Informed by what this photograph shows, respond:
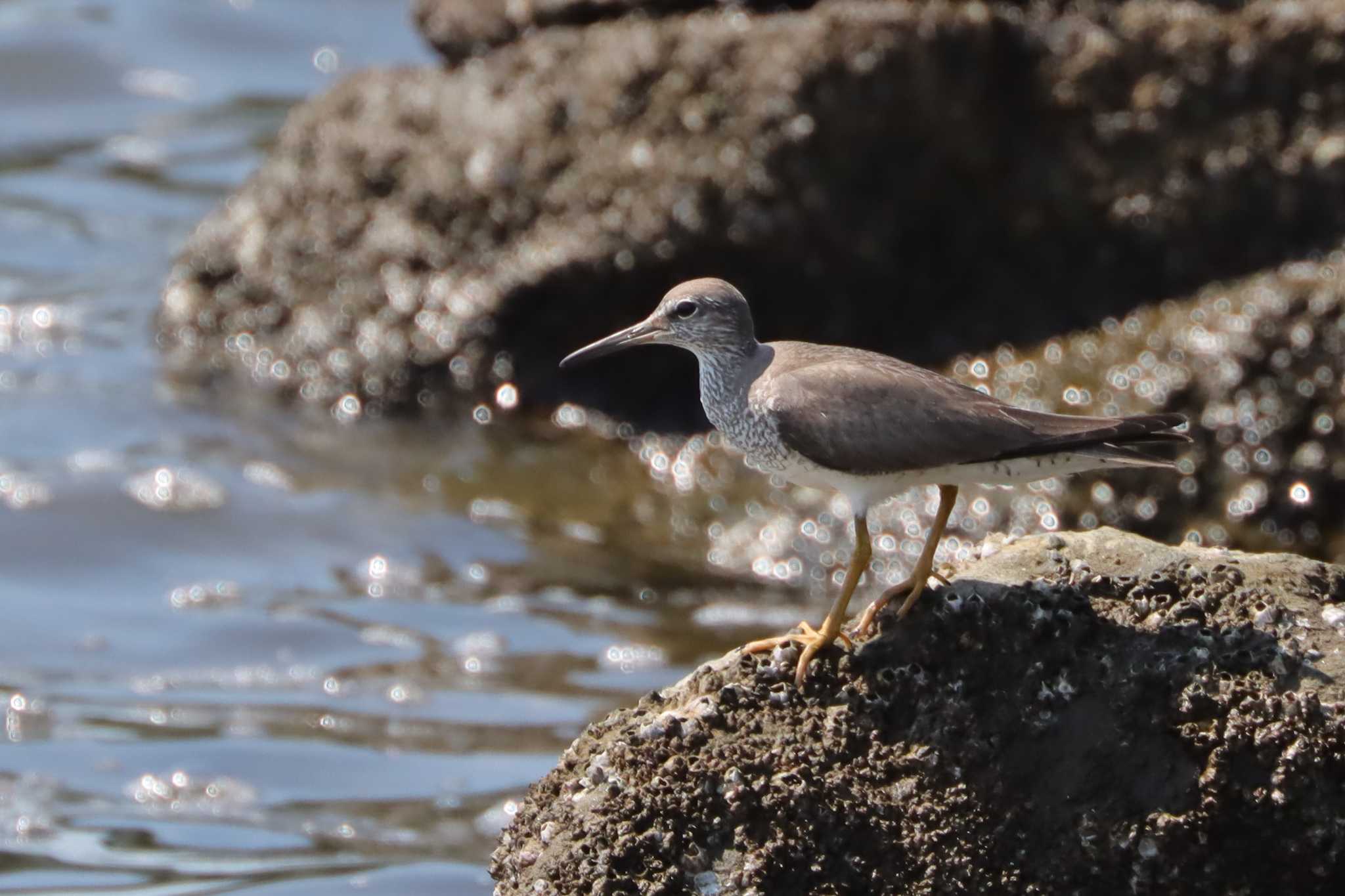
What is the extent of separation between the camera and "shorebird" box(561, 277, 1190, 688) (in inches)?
214

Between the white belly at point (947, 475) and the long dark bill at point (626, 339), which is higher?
the long dark bill at point (626, 339)

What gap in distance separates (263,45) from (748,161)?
412 inches

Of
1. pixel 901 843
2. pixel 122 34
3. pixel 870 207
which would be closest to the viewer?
pixel 901 843

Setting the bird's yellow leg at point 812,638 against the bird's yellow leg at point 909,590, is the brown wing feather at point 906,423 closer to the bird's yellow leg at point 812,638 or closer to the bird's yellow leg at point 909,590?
the bird's yellow leg at point 909,590

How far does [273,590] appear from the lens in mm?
10836

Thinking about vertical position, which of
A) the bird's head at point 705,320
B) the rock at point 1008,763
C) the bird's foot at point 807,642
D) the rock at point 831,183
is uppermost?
the rock at point 831,183

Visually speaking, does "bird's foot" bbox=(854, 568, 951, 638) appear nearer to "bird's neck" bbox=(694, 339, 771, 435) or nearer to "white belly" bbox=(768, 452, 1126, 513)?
"white belly" bbox=(768, 452, 1126, 513)

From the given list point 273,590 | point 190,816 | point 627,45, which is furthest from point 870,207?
point 190,816

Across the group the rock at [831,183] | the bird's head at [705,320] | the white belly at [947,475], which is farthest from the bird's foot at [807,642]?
the rock at [831,183]

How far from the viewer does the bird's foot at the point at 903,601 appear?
5.31 m

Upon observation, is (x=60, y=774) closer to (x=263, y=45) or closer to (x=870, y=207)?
(x=870, y=207)

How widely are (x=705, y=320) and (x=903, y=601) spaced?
148 centimetres

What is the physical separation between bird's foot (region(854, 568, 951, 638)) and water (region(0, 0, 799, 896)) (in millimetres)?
2972

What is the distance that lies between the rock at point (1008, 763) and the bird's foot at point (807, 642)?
4cm
